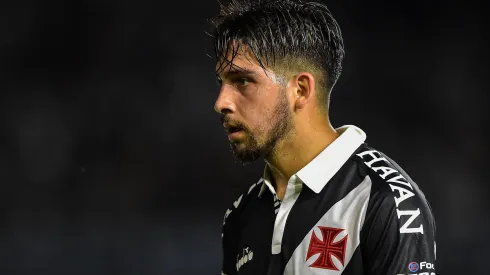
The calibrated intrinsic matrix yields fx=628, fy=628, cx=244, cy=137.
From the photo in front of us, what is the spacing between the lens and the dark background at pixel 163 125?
2.99m

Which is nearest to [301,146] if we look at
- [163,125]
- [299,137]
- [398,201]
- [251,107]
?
[299,137]

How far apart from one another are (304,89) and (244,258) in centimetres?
40

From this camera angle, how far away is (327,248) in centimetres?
118

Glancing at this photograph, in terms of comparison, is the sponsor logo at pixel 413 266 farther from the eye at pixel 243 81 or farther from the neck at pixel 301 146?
the eye at pixel 243 81

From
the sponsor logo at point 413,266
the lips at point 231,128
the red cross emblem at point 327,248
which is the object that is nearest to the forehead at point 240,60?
the lips at point 231,128

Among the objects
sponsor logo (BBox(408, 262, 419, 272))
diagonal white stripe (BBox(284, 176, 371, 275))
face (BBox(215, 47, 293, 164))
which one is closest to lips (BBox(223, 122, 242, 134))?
face (BBox(215, 47, 293, 164))

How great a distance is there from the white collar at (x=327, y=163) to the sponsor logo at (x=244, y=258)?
0.67 ft

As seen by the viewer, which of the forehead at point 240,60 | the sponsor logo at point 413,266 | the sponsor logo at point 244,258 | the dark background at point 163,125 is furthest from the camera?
the dark background at point 163,125

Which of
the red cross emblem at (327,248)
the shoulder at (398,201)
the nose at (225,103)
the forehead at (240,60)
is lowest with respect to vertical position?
the red cross emblem at (327,248)

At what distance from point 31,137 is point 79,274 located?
706mm

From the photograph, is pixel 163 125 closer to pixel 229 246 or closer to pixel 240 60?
pixel 229 246

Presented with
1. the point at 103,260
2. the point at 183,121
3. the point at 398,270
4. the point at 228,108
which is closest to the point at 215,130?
the point at 183,121

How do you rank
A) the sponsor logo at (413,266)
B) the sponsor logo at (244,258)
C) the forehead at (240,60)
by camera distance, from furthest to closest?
the sponsor logo at (244,258), the forehead at (240,60), the sponsor logo at (413,266)

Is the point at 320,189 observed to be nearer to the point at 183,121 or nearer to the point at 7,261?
the point at 183,121
